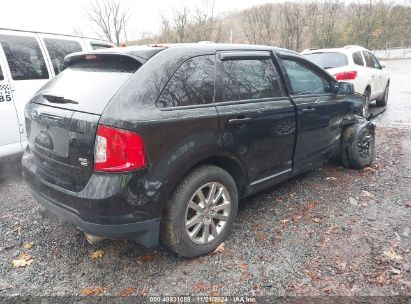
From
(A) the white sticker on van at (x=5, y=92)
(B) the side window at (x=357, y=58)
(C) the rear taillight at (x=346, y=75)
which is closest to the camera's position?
(A) the white sticker on van at (x=5, y=92)

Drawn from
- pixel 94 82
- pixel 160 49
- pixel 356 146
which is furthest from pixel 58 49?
pixel 356 146

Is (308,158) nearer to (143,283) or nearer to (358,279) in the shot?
(358,279)

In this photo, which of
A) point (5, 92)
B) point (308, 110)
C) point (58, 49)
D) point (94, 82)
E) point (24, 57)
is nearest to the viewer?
Answer: point (94, 82)

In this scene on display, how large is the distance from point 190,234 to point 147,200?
1.83 ft

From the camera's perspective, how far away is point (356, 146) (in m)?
4.67

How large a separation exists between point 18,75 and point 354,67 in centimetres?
703

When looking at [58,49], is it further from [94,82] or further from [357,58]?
[357,58]

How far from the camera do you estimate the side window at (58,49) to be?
514 centimetres

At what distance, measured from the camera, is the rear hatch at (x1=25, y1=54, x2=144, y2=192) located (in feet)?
8.11

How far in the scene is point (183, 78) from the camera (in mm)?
Result: 2721

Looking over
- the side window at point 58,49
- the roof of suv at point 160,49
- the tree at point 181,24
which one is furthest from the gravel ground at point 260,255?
the tree at point 181,24

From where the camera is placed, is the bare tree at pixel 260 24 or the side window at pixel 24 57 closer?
the side window at pixel 24 57

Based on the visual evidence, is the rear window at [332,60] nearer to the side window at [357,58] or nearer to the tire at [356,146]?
the side window at [357,58]

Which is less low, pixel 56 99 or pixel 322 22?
pixel 322 22
